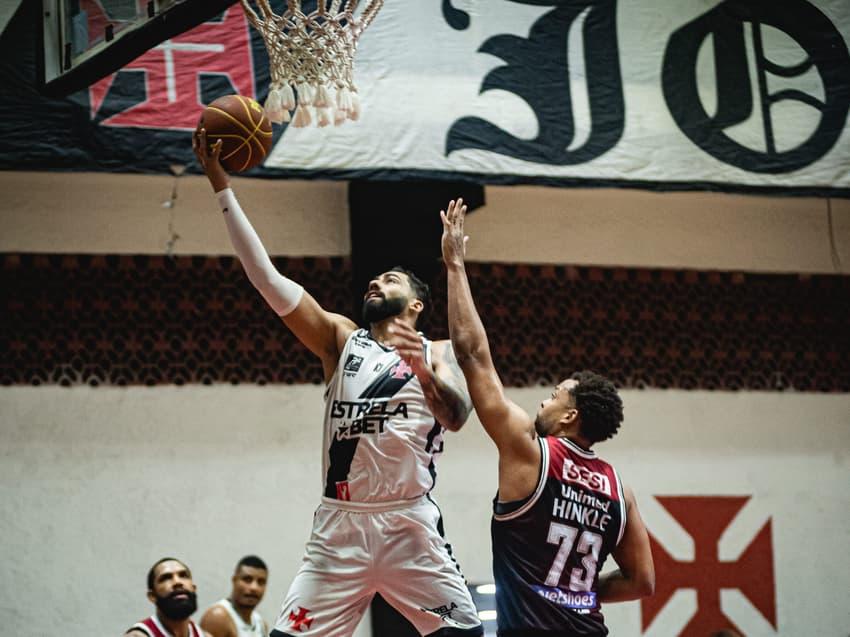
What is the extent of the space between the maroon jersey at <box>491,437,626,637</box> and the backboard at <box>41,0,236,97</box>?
294 centimetres

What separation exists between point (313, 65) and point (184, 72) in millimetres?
2219

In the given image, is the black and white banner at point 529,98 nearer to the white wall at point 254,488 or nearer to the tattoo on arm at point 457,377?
the white wall at point 254,488

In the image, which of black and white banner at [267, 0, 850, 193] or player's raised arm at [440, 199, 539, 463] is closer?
player's raised arm at [440, 199, 539, 463]

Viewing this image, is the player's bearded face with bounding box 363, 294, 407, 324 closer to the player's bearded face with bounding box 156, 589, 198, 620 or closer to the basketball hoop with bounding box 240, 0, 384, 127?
the basketball hoop with bounding box 240, 0, 384, 127

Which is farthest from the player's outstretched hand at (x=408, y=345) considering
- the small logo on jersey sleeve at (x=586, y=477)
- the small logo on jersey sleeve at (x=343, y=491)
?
the small logo on jersey sleeve at (x=343, y=491)

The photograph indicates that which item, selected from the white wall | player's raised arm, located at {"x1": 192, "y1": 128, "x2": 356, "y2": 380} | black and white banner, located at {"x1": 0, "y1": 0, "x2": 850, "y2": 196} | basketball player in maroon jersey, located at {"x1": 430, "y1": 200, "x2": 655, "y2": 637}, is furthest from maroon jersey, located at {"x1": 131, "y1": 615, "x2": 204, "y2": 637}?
basketball player in maroon jersey, located at {"x1": 430, "y1": 200, "x2": 655, "y2": 637}

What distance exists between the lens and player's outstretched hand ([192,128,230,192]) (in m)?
5.62

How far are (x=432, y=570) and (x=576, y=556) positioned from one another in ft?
2.43

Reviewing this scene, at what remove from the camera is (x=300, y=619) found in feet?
17.3

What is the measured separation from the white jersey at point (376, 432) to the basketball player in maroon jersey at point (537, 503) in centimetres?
61

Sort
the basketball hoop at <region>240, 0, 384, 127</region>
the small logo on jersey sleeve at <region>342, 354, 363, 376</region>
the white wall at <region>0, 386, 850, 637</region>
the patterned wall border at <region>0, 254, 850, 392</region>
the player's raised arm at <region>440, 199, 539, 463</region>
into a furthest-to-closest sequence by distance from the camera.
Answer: the patterned wall border at <region>0, 254, 850, 392</region>
the white wall at <region>0, 386, 850, 637</region>
the basketball hoop at <region>240, 0, 384, 127</region>
the small logo on jersey sleeve at <region>342, 354, 363, 376</region>
the player's raised arm at <region>440, 199, 539, 463</region>

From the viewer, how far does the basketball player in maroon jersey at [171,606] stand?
7.73 meters

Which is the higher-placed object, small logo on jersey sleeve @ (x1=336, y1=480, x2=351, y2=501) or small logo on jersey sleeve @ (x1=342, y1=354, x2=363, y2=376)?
small logo on jersey sleeve @ (x1=342, y1=354, x2=363, y2=376)

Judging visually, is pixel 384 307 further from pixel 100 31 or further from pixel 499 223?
pixel 499 223
